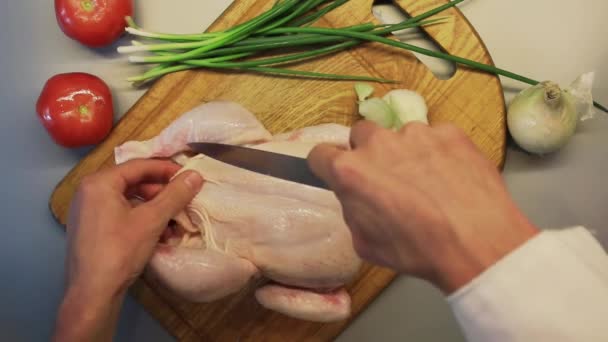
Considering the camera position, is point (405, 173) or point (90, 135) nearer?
Answer: point (405, 173)

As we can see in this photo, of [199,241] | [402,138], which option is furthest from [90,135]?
[402,138]

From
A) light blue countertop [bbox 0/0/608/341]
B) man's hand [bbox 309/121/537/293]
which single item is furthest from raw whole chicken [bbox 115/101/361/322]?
man's hand [bbox 309/121/537/293]

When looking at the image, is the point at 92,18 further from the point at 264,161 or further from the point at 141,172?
the point at 264,161

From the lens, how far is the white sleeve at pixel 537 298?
31.3 inches

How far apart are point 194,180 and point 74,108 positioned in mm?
462

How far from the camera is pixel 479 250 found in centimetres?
79

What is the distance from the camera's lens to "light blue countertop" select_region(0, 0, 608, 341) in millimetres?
1780

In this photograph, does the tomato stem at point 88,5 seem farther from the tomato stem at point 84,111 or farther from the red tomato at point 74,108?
the tomato stem at point 84,111

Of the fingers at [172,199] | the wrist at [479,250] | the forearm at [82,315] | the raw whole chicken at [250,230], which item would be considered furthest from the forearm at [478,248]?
the forearm at [82,315]

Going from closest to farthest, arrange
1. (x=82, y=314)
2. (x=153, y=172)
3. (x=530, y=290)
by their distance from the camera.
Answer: (x=530, y=290) → (x=82, y=314) → (x=153, y=172)

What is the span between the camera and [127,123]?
1.72 m

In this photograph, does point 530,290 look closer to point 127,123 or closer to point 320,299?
point 320,299

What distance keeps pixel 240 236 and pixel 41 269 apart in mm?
814

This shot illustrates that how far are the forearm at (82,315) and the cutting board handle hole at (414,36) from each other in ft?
4.03
